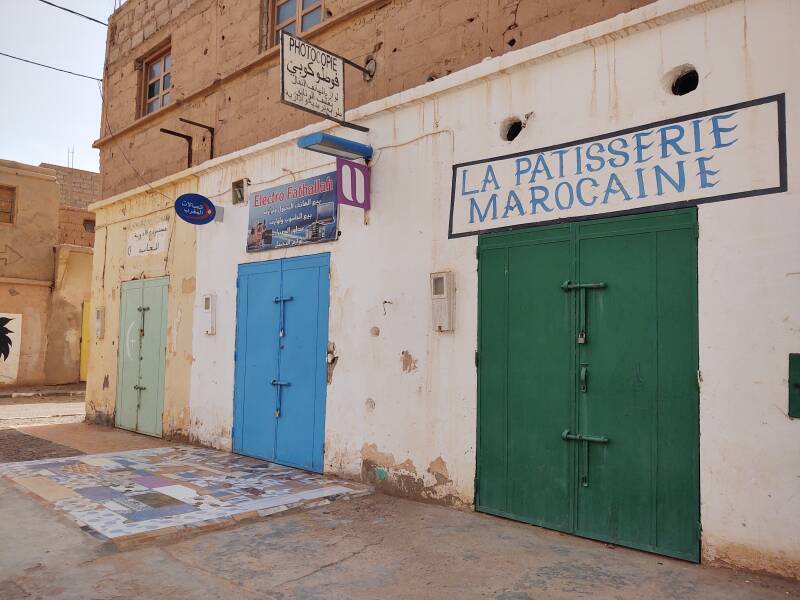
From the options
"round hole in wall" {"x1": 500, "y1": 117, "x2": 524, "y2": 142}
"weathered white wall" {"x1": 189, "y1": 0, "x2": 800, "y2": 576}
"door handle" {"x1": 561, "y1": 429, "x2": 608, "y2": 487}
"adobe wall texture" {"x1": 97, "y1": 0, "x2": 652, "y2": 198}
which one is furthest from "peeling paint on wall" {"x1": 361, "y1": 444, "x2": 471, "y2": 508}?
"adobe wall texture" {"x1": 97, "y1": 0, "x2": 652, "y2": 198}

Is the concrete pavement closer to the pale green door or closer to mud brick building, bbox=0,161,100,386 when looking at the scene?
the pale green door

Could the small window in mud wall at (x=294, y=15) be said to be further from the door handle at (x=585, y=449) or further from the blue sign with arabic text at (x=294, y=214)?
the door handle at (x=585, y=449)

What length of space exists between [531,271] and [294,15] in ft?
16.3

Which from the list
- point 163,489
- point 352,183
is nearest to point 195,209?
point 352,183

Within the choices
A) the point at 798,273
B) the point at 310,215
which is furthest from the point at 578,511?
the point at 310,215

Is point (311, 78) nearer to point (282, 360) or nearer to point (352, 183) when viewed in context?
point (352, 183)

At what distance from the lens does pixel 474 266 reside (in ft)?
18.2

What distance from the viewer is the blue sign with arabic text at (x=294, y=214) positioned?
6969 millimetres

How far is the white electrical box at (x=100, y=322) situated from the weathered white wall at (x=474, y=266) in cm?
341

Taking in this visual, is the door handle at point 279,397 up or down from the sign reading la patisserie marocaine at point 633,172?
down

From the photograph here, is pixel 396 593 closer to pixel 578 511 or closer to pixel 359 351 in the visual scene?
pixel 578 511

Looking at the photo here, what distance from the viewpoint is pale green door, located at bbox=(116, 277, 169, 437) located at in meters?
9.51

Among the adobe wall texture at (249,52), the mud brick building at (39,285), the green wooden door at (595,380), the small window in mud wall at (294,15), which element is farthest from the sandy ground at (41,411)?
the green wooden door at (595,380)

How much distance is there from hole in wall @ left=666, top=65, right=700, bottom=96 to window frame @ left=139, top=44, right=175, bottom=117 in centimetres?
780
